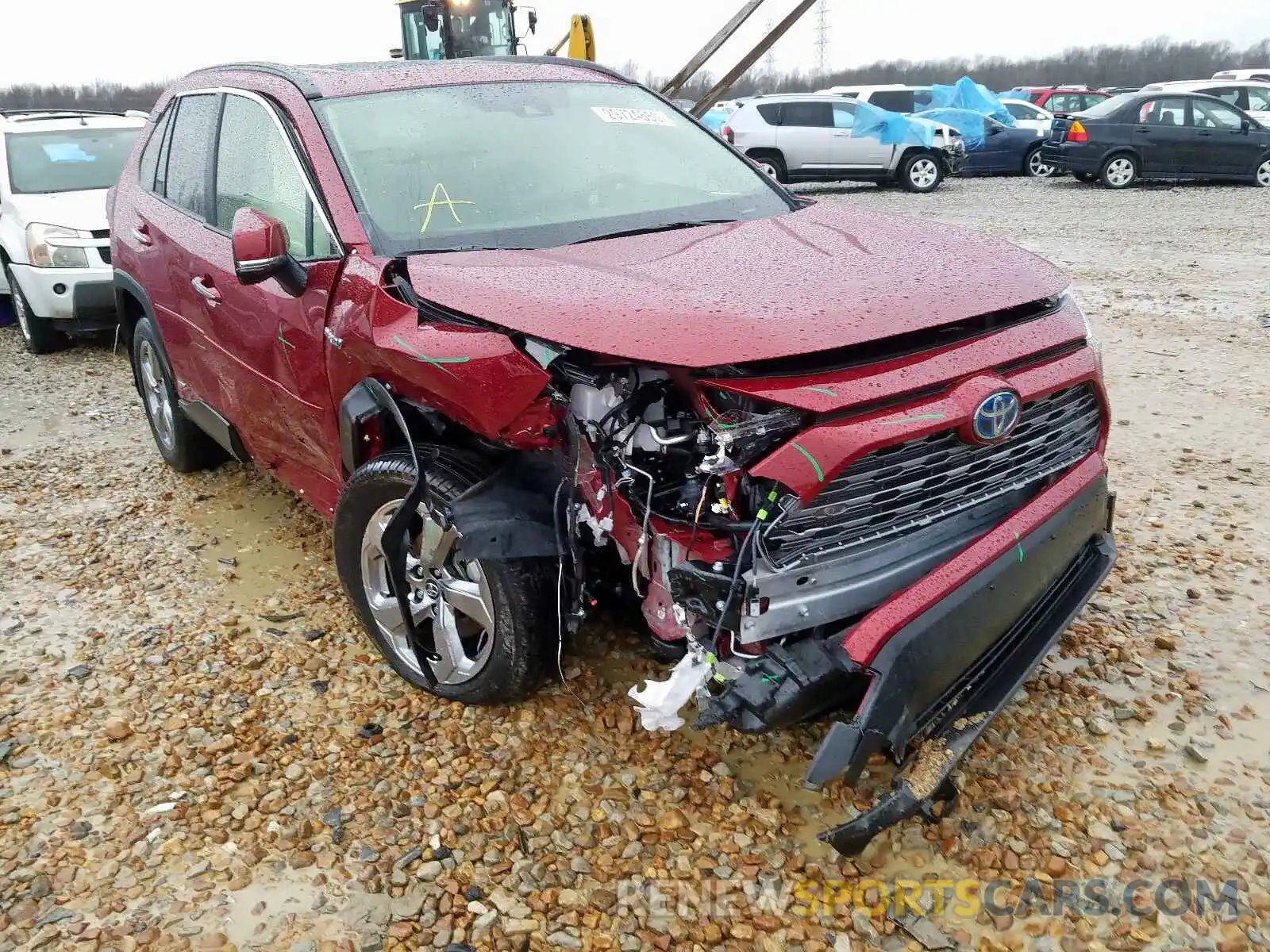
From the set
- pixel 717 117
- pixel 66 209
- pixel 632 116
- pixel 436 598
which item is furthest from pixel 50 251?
pixel 717 117

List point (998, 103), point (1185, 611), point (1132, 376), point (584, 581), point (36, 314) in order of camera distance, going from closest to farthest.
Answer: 1. point (584, 581)
2. point (1185, 611)
3. point (1132, 376)
4. point (36, 314)
5. point (998, 103)

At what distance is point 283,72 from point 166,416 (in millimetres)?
2104

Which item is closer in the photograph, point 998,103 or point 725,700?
point 725,700

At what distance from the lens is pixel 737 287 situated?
236 cm

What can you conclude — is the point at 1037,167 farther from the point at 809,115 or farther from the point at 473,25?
the point at 473,25

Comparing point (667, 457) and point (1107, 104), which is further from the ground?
point (1107, 104)

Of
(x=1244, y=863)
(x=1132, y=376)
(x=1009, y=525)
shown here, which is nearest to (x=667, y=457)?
(x=1009, y=525)

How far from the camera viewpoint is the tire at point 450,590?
8.46ft

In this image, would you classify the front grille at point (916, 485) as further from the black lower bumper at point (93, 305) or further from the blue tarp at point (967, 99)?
the blue tarp at point (967, 99)

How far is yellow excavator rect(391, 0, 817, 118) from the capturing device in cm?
1059

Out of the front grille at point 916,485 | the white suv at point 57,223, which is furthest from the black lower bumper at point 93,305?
the front grille at point 916,485

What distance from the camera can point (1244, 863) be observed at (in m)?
2.27

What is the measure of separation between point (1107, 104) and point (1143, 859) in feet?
53.6

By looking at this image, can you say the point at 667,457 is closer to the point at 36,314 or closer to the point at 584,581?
the point at 584,581
